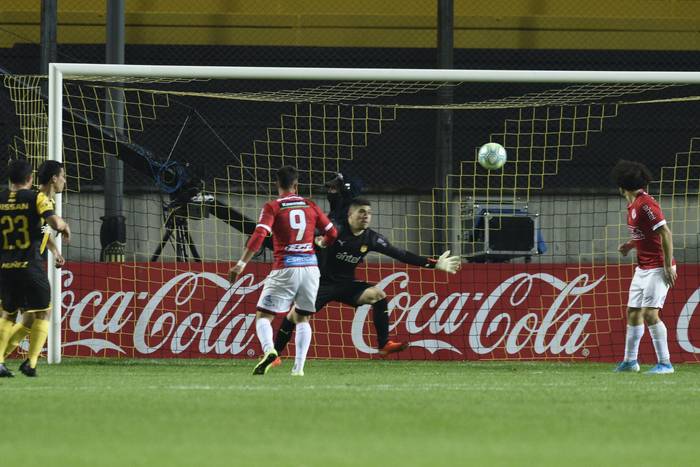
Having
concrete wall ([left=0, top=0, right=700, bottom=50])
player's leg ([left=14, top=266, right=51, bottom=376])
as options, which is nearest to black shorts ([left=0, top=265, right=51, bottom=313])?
player's leg ([left=14, top=266, right=51, bottom=376])

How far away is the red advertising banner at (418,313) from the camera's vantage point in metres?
13.4

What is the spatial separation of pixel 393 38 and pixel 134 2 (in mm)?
4292

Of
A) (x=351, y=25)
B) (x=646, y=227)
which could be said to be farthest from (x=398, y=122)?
(x=646, y=227)

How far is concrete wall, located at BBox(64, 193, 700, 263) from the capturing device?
16328 millimetres

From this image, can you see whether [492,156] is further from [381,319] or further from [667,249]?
[667,249]

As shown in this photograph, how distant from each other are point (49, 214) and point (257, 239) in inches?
63.8

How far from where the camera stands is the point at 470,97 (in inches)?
752

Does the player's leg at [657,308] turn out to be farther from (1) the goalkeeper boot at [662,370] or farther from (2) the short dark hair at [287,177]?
(2) the short dark hair at [287,177]

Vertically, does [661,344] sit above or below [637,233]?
below

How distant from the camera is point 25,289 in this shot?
9.84 m

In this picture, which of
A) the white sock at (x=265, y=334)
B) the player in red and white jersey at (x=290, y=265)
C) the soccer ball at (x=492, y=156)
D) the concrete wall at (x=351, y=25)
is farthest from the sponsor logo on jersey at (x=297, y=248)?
the concrete wall at (x=351, y=25)

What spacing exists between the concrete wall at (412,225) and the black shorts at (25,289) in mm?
6132

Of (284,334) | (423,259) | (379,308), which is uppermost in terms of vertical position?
(423,259)

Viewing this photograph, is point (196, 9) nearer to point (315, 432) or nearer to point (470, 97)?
point (470, 97)
